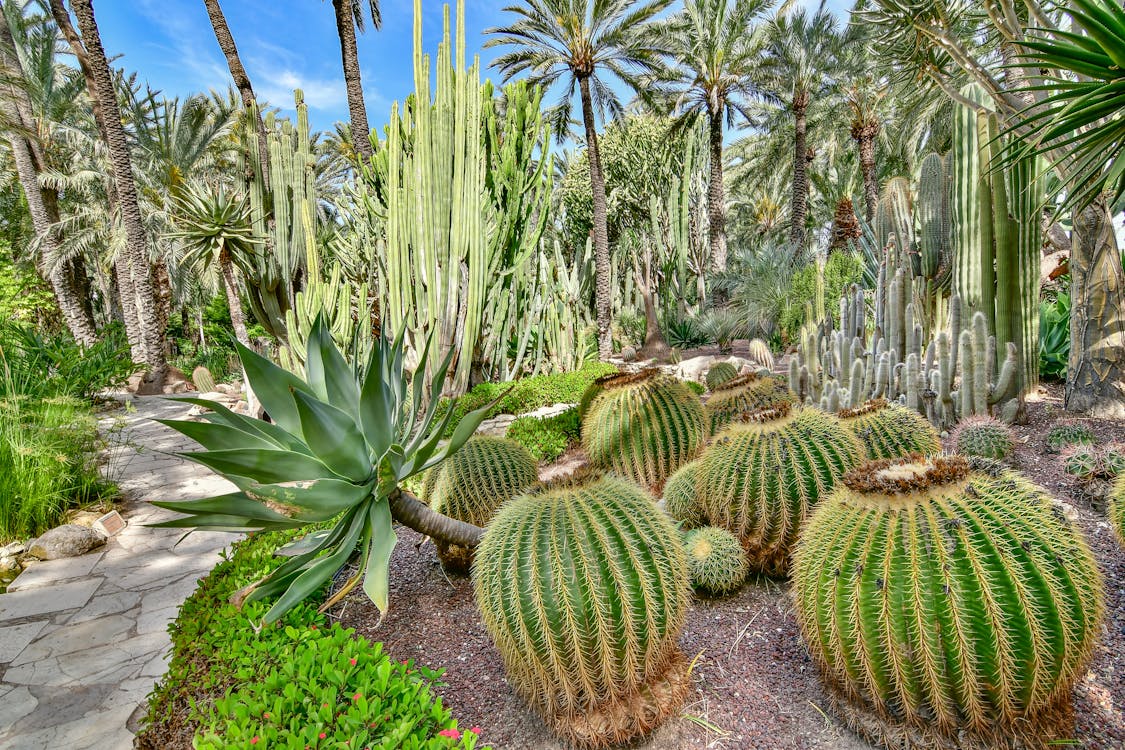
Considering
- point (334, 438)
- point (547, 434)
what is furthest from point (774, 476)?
point (547, 434)

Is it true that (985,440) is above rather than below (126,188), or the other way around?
below

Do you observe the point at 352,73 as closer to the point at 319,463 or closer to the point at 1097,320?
the point at 319,463

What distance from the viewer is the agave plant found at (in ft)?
5.93

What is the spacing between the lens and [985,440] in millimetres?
3801

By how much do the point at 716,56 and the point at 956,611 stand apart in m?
16.8

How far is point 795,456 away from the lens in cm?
277

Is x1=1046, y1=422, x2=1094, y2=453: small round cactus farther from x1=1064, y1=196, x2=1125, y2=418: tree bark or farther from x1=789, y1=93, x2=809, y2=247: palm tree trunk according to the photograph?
x1=789, y1=93, x2=809, y2=247: palm tree trunk

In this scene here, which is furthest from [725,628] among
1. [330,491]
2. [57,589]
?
[57,589]

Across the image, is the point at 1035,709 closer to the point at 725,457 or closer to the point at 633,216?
the point at 725,457

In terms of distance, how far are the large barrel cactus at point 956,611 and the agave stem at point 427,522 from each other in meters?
1.46

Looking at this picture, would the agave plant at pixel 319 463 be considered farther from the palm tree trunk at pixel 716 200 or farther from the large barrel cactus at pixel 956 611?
the palm tree trunk at pixel 716 200

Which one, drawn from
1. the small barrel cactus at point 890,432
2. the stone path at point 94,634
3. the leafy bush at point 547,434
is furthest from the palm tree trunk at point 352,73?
the small barrel cactus at point 890,432

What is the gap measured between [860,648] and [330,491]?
1.93 m

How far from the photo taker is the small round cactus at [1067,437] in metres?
3.90
